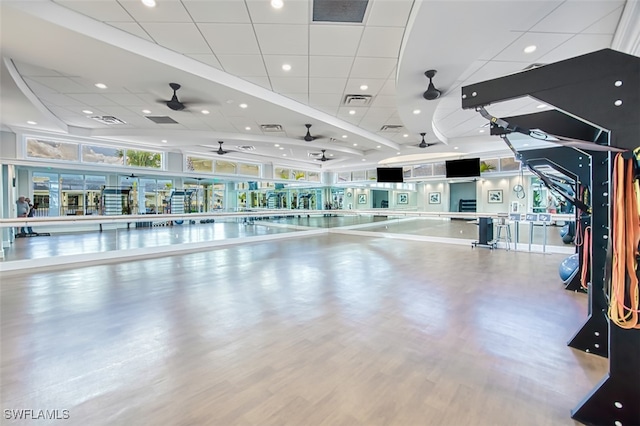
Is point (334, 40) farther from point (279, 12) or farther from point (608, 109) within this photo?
point (608, 109)

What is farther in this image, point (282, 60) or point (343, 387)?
point (282, 60)

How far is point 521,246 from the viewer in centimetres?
821

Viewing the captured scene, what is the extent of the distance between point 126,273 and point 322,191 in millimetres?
10864

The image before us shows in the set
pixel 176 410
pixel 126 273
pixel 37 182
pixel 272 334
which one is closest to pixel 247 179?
pixel 37 182

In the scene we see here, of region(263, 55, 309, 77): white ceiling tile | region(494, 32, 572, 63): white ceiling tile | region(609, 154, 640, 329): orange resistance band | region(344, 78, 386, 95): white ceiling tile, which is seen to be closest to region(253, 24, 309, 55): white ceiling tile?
region(263, 55, 309, 77): white ceiling tile

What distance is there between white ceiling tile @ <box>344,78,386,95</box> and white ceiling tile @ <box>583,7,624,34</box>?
2753mm

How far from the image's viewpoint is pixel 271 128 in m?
7.72

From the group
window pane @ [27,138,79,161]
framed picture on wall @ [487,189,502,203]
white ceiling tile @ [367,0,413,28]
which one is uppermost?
white ceiling tile @ [367,0,413,28]

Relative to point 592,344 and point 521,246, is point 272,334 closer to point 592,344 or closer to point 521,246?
point 592,344

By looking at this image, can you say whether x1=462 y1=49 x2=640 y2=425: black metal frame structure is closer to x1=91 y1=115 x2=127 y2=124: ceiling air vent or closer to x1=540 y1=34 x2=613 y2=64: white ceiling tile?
x1=540 y1=34 x2=613 y2=64: white ceiling tile

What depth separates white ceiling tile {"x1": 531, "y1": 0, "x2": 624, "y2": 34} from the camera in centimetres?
296

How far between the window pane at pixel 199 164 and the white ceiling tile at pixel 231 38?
8420 millimetres

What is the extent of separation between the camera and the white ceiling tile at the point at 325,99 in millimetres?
5666

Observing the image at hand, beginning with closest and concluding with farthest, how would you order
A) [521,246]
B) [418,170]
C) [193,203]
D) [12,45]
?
[12,45], [521,246], [418,170], [193,203]
